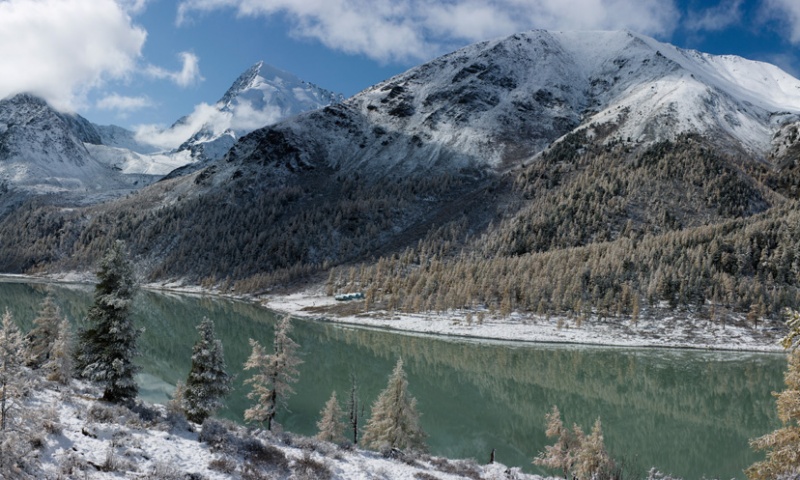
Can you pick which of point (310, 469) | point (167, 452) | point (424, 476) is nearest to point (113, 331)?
point (167, 452)

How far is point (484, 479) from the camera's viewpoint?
24.5 metres

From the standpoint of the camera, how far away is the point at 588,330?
334 ft

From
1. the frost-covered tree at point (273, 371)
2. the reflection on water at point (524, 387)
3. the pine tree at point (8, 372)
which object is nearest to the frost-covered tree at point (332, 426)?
the frost-covered tree at point (273, 371)

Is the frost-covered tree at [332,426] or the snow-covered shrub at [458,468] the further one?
the frost-covered tree at [332,426]

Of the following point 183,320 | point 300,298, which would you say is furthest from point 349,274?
point 183,320

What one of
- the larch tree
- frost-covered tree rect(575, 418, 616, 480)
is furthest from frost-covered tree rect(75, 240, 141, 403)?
the larch tree

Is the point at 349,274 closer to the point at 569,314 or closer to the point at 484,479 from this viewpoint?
the point at 569,314

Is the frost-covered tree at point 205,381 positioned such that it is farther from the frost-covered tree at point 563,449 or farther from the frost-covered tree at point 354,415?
the frost-covered tree at point 563,449

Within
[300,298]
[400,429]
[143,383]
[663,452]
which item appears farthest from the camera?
[300,298]

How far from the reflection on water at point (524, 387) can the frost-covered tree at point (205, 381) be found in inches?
468

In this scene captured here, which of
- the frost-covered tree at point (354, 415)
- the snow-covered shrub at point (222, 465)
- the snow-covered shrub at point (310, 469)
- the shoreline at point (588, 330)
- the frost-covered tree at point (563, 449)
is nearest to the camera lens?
the snow-covered shrub at point (222, 465)

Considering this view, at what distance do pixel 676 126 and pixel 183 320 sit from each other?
192 meters

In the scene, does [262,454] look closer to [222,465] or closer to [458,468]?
[222,465]

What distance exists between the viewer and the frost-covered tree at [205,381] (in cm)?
3388
